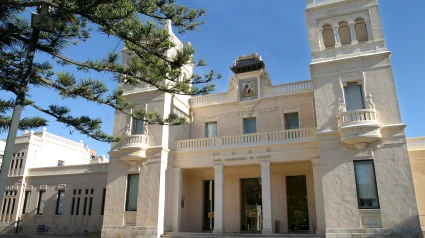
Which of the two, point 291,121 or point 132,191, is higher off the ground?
point 291,121

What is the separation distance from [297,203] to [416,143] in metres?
7.05

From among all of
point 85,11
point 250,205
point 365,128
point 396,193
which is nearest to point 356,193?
point 396,193

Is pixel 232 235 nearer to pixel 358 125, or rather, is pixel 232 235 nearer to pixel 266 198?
pixel 266 198

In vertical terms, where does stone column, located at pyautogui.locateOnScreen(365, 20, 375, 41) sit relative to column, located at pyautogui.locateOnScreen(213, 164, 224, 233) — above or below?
above

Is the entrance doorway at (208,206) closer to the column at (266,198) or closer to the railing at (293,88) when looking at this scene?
the column at (266,198)

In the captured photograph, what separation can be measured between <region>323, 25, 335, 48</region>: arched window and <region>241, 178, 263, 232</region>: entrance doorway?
8745 mm

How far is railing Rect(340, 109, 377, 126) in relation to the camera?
14.9m

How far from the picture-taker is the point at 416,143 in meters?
17.5

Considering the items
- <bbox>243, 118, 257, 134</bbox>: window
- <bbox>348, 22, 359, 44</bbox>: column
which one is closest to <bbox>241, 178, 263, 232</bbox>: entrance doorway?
<bbox>243, 118, 257, 134</bbox>: window

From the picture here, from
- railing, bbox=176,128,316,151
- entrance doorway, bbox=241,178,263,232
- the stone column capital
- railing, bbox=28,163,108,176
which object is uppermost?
railing, bbox=176,128,316,151

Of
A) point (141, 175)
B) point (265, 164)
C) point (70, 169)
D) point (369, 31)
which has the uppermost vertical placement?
point (369, 31)

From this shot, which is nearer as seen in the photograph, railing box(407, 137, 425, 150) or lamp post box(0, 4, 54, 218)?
lamp post box(0, 4, 54, 218)

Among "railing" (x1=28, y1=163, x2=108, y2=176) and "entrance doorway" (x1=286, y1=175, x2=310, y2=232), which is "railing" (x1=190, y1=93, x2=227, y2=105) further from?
"railing" (x1=28, y1=163, x2=108, y2=176)

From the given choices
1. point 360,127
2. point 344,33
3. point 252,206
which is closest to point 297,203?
point 252,206
